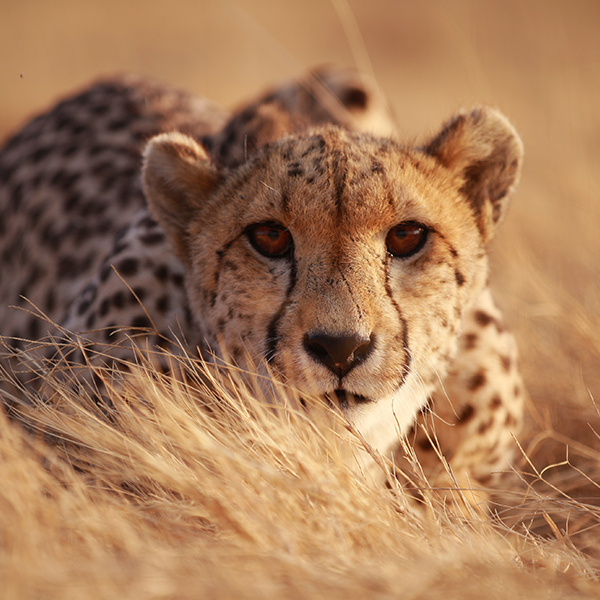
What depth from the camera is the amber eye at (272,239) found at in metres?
1.85

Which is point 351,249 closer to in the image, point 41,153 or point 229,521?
point 229,521

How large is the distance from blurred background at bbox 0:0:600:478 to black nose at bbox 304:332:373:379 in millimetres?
986

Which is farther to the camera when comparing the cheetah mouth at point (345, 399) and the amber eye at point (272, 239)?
the amber eye at point (272, 239)

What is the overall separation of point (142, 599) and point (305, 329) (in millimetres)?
652

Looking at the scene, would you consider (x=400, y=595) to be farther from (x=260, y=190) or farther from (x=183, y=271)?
(x=183, y=271)

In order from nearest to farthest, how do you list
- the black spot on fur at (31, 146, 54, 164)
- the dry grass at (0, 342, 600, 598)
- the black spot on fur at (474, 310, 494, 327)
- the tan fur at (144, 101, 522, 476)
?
the dry grass at (0, 342, 600, 598) → the tan fur at (144, 101, 522, 476) → the black spot on fur at (474, 310, 494, 327) → the black spot on fur at (31, 146, 54, 164)

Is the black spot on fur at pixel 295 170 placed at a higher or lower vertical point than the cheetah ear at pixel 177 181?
higher

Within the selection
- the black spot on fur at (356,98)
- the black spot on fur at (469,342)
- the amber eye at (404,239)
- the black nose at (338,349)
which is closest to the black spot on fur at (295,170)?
the amber eye at (404,239)

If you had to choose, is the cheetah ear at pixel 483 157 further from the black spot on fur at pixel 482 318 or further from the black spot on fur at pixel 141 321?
the black spot on fur at pixel 141 321

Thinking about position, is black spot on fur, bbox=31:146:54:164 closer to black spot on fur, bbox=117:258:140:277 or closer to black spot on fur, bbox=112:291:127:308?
black spot on fur, bbox=117:258:140:277

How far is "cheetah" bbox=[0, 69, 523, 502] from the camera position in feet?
5.65

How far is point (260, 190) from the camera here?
1906mm

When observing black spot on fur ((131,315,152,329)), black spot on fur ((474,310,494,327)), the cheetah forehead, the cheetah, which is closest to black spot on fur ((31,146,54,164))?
the cheetah

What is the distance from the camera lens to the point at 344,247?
1749 millimetres
